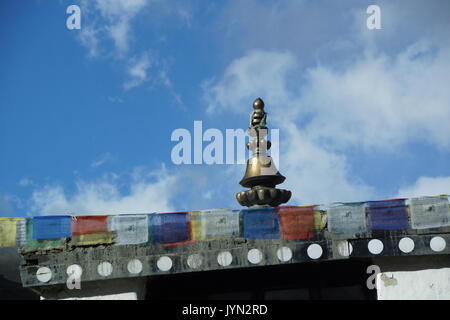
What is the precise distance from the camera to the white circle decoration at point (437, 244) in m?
8.55

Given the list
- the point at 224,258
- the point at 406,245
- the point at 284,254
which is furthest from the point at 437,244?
the point at 224,258

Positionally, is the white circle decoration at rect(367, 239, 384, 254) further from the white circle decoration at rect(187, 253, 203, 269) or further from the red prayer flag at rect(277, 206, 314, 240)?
the white circle decoration at rect(187, 253, 203, 269)

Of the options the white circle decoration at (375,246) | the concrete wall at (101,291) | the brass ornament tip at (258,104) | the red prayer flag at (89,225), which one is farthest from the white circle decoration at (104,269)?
the brass ornament tip at (258,104)

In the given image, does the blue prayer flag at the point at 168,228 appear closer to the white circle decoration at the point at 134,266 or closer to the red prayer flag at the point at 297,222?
the white circle decoration at the point at 134,266

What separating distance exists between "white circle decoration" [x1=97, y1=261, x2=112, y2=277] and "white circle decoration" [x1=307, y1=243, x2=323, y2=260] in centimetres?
299

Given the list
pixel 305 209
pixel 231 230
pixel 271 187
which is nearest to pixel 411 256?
pixel 305 209

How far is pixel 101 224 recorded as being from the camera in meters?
9.21

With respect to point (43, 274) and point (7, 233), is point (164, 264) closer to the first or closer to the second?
point (43, 274)

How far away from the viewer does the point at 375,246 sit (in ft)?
28.6

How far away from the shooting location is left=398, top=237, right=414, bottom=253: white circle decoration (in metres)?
8.61

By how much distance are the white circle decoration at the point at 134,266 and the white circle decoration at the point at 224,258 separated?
120 centimetres

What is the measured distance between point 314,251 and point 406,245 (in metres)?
1.32

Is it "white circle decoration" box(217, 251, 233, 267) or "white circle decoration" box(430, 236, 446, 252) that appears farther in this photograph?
"white circle decoration" box(217, 251, 233, 267)

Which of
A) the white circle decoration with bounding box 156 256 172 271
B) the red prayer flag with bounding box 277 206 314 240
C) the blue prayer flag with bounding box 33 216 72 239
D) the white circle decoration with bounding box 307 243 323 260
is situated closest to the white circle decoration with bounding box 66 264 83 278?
the blue prayer flag with bounding box 33 216 72 239
